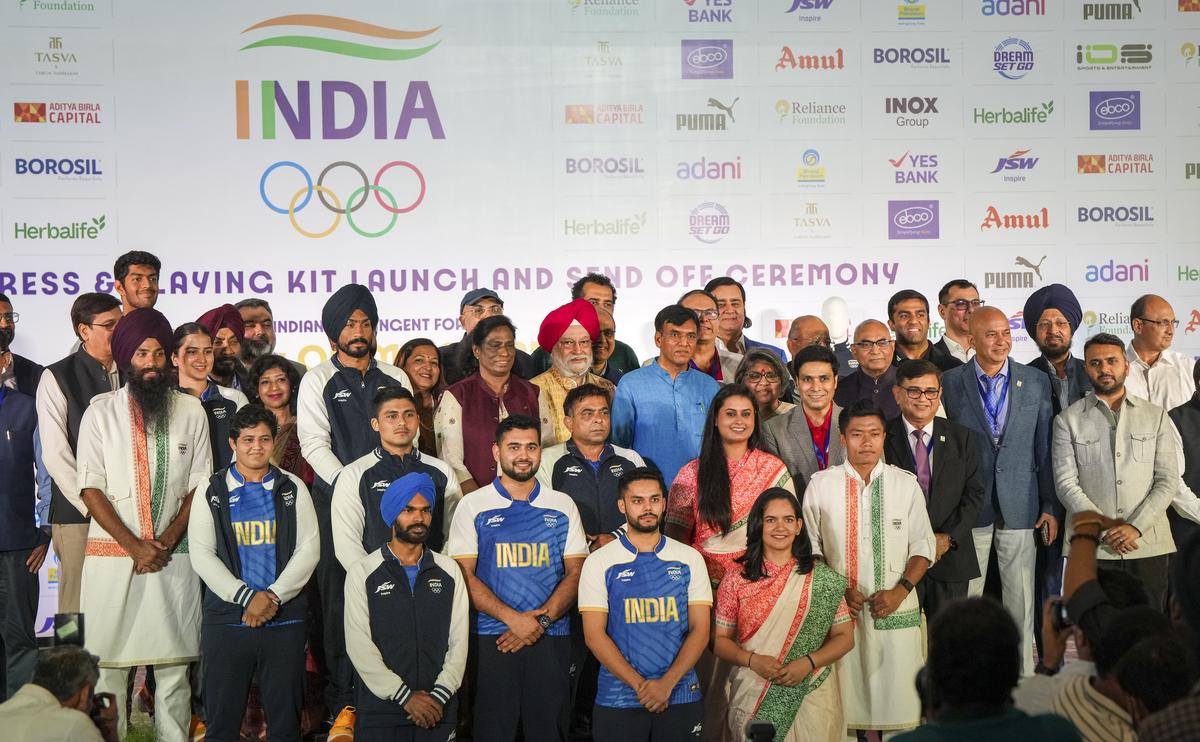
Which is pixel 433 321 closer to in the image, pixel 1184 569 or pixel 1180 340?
pixel 1180 340

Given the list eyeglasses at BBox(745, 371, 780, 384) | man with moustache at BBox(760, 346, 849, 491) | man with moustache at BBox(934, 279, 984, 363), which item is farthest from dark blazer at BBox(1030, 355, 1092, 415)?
eyeglasses at BBox(745, 371, 780, 384)

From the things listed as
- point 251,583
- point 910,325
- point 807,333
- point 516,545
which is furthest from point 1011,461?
point 251,583

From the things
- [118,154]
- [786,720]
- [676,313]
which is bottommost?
[786,720]

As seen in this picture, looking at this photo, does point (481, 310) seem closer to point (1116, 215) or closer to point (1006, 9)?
point (1006, 9)

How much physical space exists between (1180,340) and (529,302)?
12.7 feet

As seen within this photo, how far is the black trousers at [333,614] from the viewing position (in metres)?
4.84

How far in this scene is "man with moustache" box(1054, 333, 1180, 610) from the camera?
5.03 meters

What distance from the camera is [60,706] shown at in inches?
114

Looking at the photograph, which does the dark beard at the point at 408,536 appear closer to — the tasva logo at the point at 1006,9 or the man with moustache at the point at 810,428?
the man with moustache at the point at 810,428

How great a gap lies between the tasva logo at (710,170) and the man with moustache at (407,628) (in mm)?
3353

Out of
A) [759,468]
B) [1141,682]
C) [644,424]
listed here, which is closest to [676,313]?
[644,424]

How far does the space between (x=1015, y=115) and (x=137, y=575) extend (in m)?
5.45

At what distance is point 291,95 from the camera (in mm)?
6918

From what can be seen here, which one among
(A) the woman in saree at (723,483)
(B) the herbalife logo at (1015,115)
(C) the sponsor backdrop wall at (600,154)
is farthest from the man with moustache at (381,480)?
(B) the herbalife logo at (1015,115)
